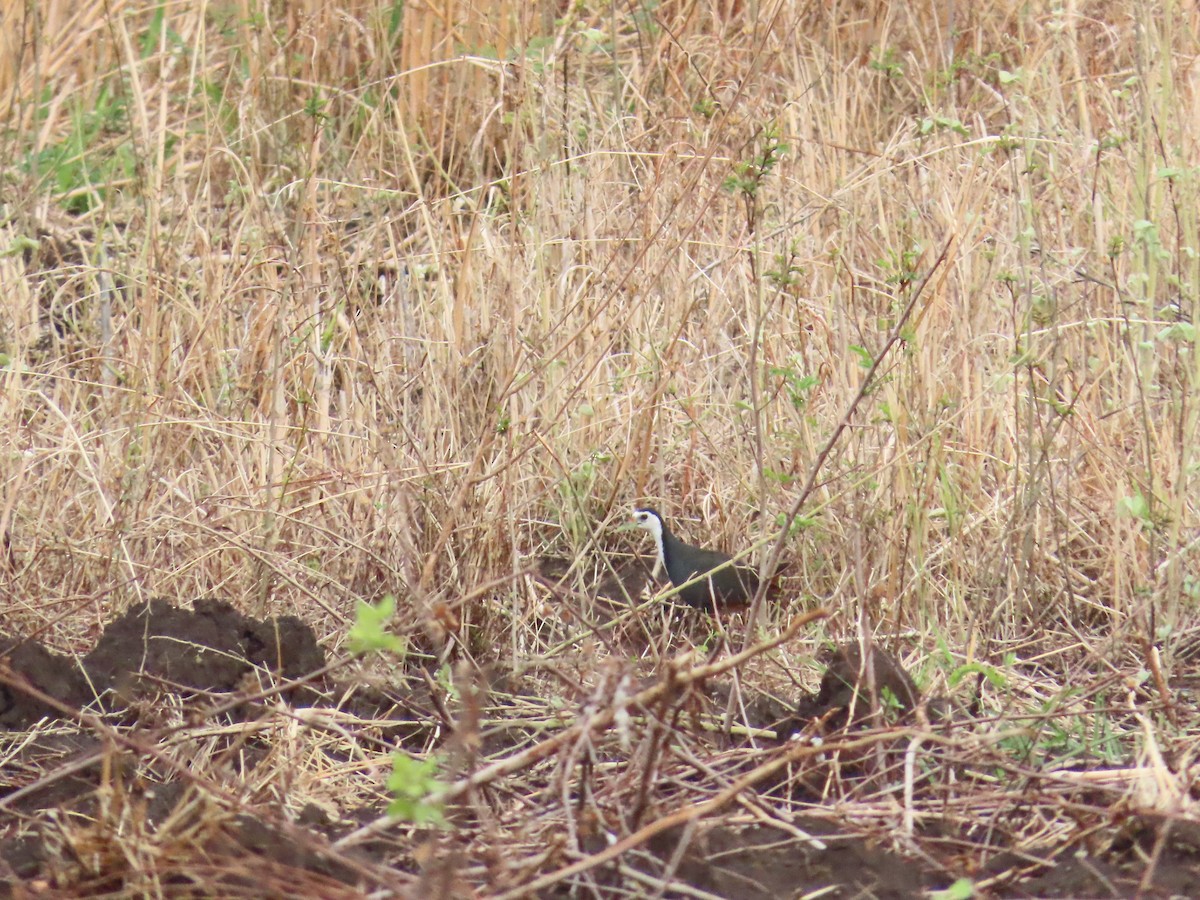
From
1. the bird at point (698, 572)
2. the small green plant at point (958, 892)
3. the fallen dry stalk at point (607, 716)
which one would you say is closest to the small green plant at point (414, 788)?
the fallen dry stalk at point (607, 716)

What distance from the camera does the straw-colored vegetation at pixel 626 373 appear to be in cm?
329

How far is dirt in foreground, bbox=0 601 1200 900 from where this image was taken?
221 centimetres

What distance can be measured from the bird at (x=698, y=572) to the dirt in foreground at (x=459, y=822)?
2.42 ft

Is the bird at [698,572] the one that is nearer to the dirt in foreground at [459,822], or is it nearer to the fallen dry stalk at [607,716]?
the dirt in foreground at [459,822]

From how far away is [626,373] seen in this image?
4.02 m

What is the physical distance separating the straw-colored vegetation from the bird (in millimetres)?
101

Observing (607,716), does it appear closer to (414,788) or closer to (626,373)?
(414,788)

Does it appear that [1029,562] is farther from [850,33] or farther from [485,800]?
[850,33]

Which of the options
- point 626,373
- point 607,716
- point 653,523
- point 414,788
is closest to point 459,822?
point 607,716

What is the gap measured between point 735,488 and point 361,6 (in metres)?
2.59

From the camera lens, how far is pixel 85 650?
3490 mm

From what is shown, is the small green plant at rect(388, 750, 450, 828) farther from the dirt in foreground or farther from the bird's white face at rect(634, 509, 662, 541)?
the bird's white face at rect(634, 509, 662, 541)

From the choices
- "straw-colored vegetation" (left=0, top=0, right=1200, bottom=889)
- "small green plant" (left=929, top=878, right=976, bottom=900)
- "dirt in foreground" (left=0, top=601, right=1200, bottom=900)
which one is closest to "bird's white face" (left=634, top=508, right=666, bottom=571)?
"straw-colored vegetation" (left=0, top=0, right=1200, bottom=889)

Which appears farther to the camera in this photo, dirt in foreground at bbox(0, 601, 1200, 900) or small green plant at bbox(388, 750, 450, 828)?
dirt in foreground at bbox(0, 601, 1200, 900)
